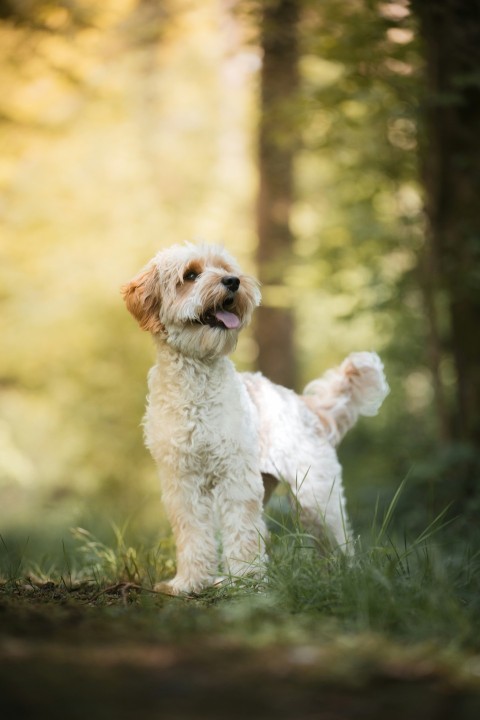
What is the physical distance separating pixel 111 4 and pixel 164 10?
2.68ft

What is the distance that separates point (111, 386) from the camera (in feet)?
42.2

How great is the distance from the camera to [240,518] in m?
4.20

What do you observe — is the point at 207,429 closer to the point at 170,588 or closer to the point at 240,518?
the point at 240,518

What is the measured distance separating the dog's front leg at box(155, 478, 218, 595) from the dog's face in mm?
729

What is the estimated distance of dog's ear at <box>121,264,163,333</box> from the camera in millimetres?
4410

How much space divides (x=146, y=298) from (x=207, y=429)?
0.79 meters

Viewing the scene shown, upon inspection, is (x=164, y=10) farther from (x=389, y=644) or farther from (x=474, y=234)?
(x=389, y=644)

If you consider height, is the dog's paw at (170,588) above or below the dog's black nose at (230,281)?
below

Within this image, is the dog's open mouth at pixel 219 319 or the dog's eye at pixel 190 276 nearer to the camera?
the dog's open mouth at pixel 219 319

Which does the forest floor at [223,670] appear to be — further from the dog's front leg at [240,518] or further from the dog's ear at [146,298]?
→ the dog's ear at [146,298]

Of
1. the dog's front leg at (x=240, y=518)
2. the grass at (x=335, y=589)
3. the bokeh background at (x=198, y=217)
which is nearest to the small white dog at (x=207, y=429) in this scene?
the dog's front leg at (x=240, y=518)

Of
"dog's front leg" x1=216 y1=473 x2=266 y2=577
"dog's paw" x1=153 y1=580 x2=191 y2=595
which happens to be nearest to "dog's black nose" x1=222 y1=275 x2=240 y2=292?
"dog's front leg" x1=216 y1=473 x2=266 y2=577

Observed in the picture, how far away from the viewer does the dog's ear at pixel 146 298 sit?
4410mm

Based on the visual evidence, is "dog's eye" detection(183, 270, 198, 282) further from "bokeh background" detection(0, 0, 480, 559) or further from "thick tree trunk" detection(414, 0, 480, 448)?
"thick tree trunk" detection(414, 0, 480, 448)
